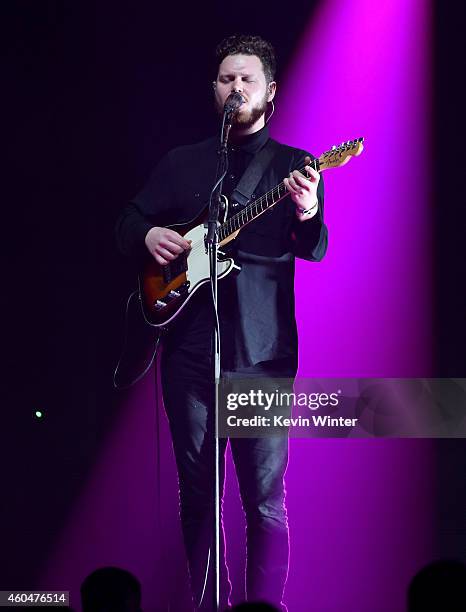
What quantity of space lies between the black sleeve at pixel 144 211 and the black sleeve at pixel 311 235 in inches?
23.6

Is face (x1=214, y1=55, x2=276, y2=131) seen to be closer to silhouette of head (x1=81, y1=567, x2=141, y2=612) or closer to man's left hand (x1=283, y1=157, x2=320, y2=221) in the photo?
man's left hand (x1=283, y1=157, x2=320, y2=221)

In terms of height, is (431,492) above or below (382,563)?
above

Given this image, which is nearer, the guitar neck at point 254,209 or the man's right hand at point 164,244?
the guitar neck at point 254,209

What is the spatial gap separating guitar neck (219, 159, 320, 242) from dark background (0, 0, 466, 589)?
2.38ft

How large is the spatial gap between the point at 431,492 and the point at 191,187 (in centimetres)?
163

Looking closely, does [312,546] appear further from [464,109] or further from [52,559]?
[464,109]

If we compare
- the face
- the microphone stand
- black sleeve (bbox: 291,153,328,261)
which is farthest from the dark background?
the microphone stand

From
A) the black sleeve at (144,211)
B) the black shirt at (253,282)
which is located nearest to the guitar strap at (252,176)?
the black shirt at (253,282)

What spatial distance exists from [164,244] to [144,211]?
13.3 inches

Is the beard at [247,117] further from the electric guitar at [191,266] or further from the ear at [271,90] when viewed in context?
the electric guitar at [191,266]

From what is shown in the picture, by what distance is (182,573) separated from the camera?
3.90m

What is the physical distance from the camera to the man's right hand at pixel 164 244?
3.46m

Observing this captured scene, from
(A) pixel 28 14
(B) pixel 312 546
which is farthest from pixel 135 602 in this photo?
(A) pixel 28 14

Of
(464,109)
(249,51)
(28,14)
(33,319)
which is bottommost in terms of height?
(33,319)
